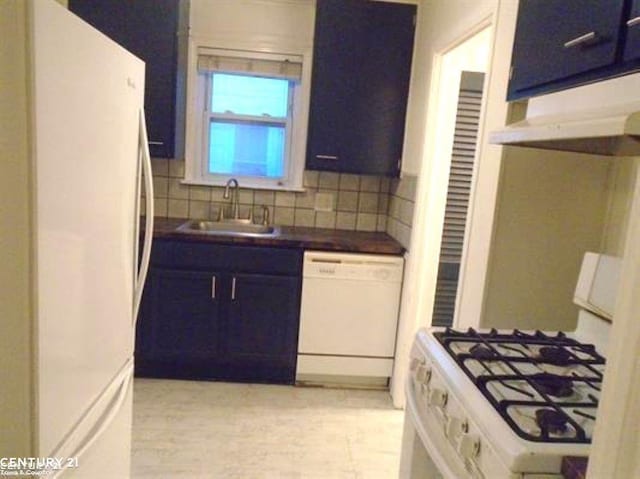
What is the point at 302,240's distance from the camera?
2.88 metres

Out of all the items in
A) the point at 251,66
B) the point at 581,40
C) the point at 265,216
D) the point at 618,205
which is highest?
the point at 251,66

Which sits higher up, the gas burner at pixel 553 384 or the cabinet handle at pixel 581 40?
the cabinet handle at pixel 581 40

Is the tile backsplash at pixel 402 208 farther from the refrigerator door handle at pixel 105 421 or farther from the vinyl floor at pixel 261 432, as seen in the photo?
the refrigerator door handle at pixel 105 421

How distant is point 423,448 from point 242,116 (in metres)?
2.66

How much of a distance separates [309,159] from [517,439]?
2467mm

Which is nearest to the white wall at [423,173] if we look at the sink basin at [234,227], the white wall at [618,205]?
the sink basin at [234,227]

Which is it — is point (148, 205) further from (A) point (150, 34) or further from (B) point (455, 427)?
(A) point (150, 34)

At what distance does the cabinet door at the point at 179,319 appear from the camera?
2.84m

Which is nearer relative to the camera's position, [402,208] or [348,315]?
[348,315]

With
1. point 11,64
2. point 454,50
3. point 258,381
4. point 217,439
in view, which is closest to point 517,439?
point 11,64

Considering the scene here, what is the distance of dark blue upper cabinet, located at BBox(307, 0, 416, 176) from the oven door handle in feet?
6.49

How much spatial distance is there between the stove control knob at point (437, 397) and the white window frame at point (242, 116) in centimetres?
238

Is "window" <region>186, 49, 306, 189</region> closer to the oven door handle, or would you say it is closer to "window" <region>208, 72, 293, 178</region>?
"window" <region>208, 72, 293, 178</region>

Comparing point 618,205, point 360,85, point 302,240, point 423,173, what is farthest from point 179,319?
point 618,205
